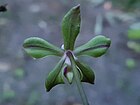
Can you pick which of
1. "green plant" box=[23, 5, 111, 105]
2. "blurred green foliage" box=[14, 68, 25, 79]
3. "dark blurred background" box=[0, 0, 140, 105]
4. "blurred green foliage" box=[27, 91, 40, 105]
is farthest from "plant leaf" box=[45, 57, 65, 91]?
"blurred green foliage" box=[14, 68, 25, 79]

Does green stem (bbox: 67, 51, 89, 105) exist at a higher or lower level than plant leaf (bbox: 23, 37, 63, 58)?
lower

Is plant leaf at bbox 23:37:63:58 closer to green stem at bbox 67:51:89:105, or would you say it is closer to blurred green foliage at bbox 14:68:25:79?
green stem at bbox 67:51:89:105

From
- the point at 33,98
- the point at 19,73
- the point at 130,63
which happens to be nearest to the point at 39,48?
the point at 33,98

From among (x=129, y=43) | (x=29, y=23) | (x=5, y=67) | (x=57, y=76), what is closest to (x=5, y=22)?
(x=29, y=23)

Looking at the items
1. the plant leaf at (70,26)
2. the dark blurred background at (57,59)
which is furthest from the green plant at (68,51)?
the dark blurred background at (57,59)

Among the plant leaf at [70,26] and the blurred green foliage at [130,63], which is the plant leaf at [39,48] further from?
the blurred green foliage at [130,63]

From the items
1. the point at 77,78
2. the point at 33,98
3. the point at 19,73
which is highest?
the point at 19,73

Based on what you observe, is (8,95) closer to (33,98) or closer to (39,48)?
(33,98)

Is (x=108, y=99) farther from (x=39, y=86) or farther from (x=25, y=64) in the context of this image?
(x=25, y=64)
